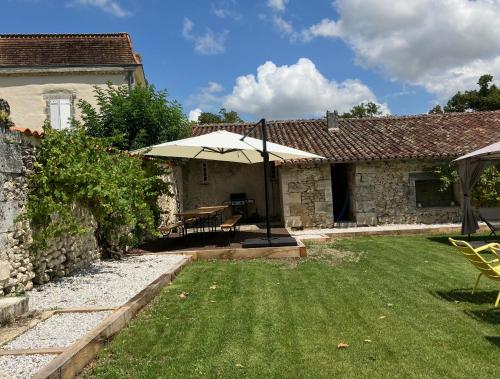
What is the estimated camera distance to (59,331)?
432cm

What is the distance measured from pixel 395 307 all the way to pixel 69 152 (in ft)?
17.0

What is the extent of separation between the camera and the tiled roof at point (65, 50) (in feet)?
59.0

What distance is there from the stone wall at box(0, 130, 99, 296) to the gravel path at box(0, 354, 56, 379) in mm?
2012

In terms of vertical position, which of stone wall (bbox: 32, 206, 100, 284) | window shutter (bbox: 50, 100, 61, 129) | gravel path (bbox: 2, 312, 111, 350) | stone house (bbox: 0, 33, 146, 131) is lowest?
gravel path (bbox: 2, 312, 111, 350)

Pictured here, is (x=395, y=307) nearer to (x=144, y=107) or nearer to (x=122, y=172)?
(x=122, y=172)

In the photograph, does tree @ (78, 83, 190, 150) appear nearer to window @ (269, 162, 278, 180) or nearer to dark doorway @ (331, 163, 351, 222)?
window @ (269, 162, 278, 180)

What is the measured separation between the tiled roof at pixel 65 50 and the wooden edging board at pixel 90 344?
14673 mm

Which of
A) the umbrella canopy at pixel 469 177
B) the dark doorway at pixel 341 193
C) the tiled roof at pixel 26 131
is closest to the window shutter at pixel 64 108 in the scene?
the dark doorway at pixel 341 193

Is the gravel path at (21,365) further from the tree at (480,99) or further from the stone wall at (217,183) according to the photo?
the tree at (480,99)

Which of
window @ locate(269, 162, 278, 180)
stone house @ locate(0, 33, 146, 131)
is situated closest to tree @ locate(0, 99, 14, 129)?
stone house @ locate(0, 33, 146, 131)

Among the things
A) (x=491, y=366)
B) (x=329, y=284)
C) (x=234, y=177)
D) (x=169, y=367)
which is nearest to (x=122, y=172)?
(x=329, y=284)

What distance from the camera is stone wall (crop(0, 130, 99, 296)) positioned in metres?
5.49

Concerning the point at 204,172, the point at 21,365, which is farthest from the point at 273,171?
the point at 21,365

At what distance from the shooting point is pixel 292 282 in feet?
23.1
